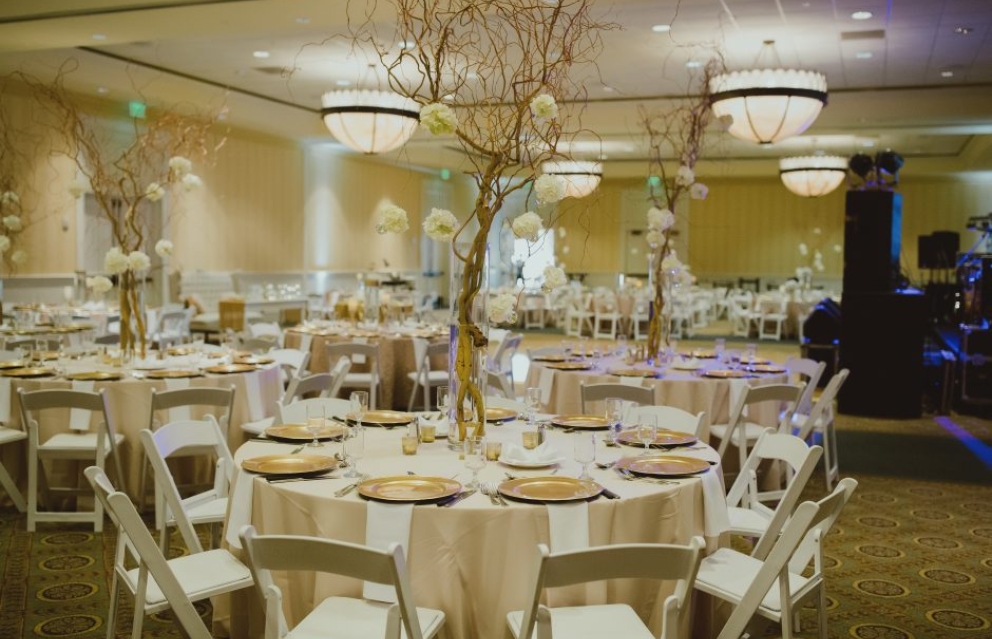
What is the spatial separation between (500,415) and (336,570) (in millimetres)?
2234

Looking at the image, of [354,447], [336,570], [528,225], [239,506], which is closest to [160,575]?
[239,506]

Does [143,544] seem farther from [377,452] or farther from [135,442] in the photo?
[135,442]

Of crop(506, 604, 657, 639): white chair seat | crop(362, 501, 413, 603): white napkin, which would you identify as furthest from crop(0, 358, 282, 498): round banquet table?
crop(506, 604, 657, 639): white chair seat

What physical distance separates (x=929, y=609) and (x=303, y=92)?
11.8 m

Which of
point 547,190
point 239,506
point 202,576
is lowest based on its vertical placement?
point 202,576

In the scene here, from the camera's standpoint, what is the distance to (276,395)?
6.93 meters

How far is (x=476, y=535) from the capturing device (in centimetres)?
317

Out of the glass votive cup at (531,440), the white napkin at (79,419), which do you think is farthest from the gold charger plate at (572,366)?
the white napkin at (79,419)

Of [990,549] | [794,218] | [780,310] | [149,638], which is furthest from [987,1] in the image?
[794,218]

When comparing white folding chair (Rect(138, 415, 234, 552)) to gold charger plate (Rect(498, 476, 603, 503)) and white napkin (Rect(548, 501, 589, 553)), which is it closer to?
gold charger plate (Rect(498, 476, 603, 503))

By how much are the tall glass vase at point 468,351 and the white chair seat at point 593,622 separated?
1.13 metres

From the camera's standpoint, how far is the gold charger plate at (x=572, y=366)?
22.7 feet

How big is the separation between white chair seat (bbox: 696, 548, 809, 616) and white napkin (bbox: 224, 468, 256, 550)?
170 cm

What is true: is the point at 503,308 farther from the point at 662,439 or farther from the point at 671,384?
the point at 671,384
